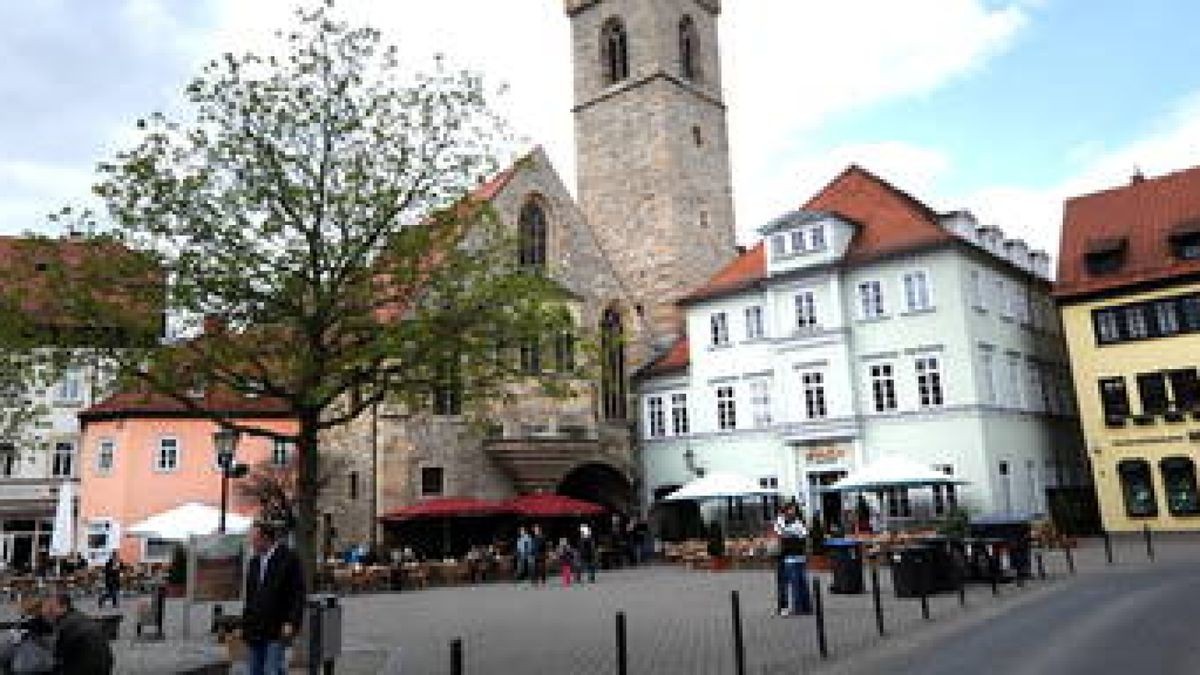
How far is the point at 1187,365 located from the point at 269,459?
35.6 meters

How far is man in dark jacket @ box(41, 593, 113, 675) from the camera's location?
696 cm

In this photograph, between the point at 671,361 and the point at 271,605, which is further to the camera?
the point at 671,361

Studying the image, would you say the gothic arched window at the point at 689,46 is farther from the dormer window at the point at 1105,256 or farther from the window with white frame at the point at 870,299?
the dormer window at the point at 1105,256

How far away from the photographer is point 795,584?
16.2 m

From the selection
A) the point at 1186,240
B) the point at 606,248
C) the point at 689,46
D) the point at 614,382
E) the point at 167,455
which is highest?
the point at 689,46

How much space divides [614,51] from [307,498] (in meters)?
41.3

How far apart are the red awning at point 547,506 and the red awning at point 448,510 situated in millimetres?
408

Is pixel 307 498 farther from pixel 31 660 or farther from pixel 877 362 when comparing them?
pixel 877 362

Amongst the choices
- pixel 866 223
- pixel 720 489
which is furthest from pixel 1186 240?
pixel 720 489

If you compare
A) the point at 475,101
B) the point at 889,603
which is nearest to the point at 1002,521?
the point at 889,603

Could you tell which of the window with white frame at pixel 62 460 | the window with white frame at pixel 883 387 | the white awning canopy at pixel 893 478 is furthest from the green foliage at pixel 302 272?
the window with white frame at pixel 62 460

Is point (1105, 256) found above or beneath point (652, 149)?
beneath

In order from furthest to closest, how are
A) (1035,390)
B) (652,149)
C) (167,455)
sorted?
(652,149)
(167,455)
(1035,390)

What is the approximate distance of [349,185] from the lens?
14188mm
